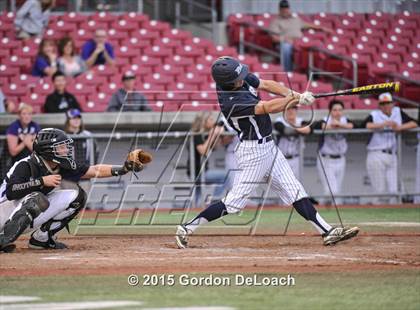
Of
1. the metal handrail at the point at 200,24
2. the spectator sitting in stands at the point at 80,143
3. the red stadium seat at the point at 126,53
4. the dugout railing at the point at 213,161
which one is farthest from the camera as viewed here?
the metal handrail at the point at 200,24

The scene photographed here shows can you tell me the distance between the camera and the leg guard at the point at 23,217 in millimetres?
9289

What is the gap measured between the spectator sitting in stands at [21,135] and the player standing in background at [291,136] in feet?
13.5

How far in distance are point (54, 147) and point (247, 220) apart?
17.8ft

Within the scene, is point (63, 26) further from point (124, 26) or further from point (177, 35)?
point (177, 35)

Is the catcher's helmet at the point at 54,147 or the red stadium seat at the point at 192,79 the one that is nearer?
the catcher's helmet at the point at 54,147

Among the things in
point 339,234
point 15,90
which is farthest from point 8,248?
point 15,90

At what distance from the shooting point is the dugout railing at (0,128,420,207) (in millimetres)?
16453

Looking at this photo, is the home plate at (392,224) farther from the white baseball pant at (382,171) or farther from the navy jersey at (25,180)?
the navy jersey at (25,180)

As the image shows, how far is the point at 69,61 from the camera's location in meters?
18.7

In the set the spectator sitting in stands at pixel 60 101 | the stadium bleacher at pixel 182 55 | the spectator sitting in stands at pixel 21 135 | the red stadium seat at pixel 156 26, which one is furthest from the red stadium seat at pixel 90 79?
the spectator sitting in stands at pixel 21 135

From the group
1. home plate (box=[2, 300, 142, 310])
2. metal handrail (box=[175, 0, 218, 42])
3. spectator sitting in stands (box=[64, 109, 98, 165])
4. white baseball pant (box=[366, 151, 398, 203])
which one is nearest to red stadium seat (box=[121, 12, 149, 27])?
metal handrail (box=[175, 0, 218, 42])

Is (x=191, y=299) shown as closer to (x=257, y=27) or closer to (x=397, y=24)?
(x=257, y=27)

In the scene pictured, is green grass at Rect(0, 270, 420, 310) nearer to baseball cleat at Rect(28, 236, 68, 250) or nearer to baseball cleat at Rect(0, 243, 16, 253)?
baseball cleat at Rect(0, 243, 16, 253)

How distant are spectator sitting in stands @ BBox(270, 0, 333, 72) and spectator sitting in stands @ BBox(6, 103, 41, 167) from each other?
21.2ft
